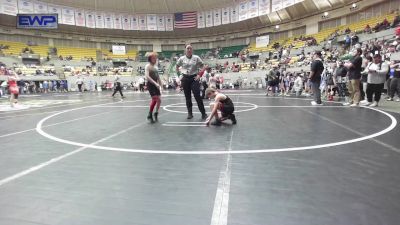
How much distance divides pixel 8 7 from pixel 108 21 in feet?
43.1

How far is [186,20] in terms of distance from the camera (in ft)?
146

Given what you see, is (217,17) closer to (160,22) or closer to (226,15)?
(226,15)

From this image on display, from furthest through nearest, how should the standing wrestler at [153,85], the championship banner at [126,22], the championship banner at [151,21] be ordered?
the championship banner at [151,21], the championship banner at [126,22], the standing wrestler at [153,85]

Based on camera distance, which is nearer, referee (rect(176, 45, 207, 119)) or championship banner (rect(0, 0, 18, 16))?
referee (rect(176, 45, 207, 119))

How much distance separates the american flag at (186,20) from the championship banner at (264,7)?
10976 millimetres

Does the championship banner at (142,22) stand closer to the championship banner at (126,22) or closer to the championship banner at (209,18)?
the championship banner at (126,22)

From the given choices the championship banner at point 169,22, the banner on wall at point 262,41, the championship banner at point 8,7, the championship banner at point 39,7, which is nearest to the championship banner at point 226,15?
the banner on wall at point 262,41

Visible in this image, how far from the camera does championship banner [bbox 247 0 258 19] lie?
37.5 meters

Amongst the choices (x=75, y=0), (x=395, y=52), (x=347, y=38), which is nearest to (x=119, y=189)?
(x=395, y=52)

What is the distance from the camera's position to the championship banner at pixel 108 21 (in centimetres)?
4347

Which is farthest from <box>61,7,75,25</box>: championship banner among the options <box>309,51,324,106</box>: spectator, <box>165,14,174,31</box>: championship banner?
<box>309,51,324,106</box>: spectator

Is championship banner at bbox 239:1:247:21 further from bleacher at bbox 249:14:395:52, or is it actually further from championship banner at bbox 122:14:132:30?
championship banner at bbox 122:14:132:30

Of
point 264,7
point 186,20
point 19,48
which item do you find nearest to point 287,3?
point 264,7

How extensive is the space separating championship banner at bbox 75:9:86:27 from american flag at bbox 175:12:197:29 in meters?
13.0
